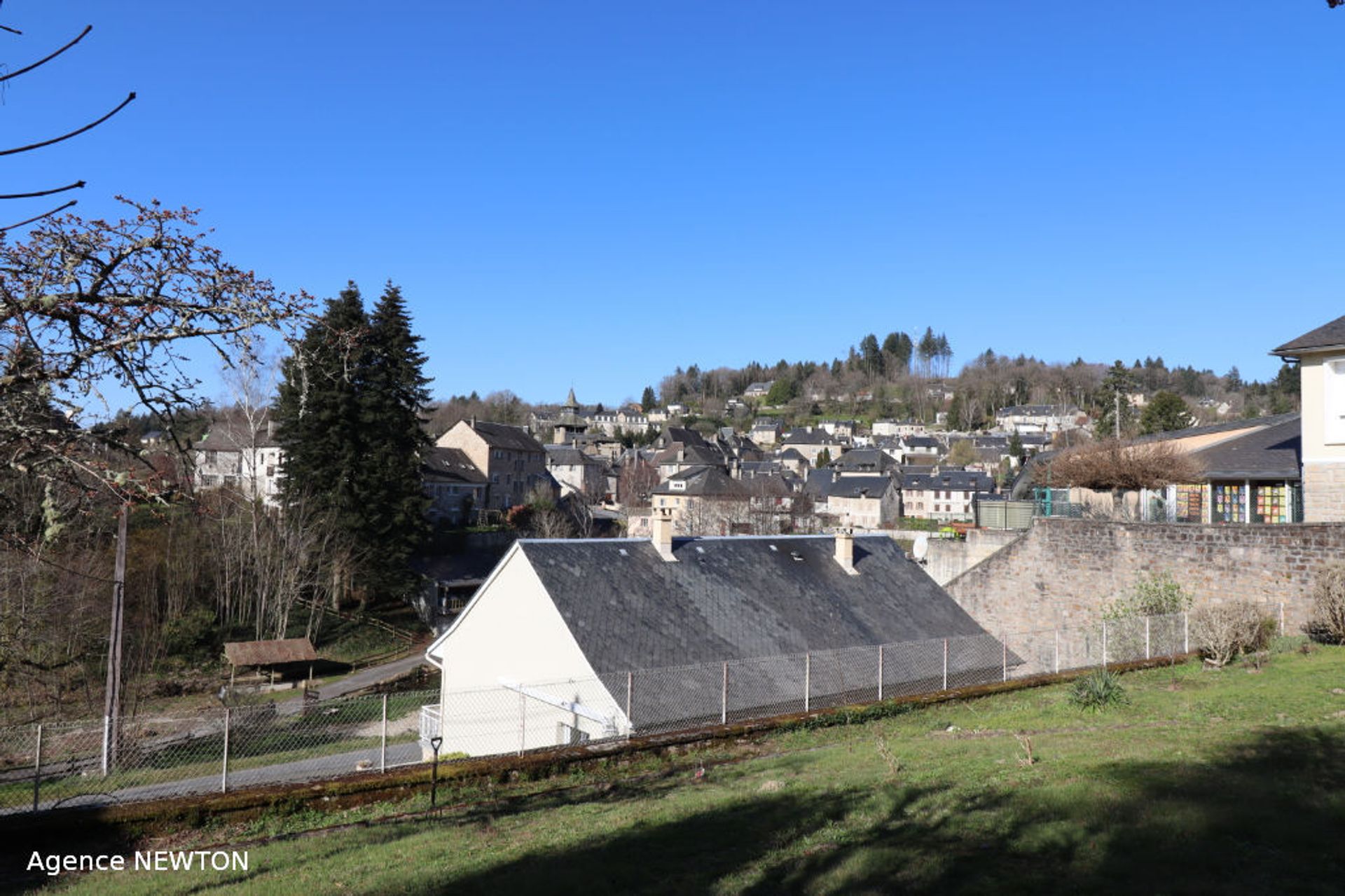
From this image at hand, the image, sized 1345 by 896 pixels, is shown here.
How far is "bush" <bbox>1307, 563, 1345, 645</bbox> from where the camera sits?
16000 mm

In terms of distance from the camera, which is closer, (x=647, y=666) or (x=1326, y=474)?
(x=647, y=666)

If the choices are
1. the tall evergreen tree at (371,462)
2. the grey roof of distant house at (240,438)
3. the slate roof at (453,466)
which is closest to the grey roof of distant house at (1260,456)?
the tall evergreen tree at (371,462)

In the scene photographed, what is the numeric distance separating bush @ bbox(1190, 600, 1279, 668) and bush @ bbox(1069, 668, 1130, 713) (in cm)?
425

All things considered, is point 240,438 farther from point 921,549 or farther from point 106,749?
point 921,549

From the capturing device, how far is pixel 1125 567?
2108 centimetres

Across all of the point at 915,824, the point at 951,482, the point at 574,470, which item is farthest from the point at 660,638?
the point at 574,470

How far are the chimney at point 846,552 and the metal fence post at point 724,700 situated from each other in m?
7.68

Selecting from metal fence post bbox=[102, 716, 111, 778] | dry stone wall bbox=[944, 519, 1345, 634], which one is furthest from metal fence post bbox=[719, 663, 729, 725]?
dry stone wall bbox=[944, 519, 1345, 634]

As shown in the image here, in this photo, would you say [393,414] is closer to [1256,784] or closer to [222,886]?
[222,886]

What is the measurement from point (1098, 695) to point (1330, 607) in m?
7.36

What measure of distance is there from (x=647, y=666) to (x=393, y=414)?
25.6 metres

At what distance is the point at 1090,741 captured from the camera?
10.1 meters

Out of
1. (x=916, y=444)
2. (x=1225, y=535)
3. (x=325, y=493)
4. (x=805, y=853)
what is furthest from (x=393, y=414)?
(x=916, y=444)

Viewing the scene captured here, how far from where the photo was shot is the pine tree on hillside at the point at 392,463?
3631 cm
